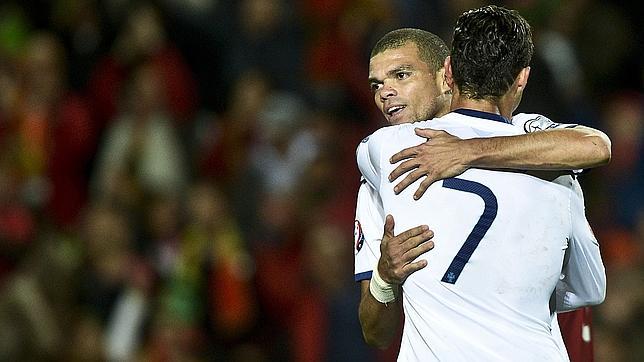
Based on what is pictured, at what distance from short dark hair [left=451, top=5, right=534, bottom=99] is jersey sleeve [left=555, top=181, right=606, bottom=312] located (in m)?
0.38

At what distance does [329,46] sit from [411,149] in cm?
590

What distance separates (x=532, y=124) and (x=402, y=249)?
0.56 metres

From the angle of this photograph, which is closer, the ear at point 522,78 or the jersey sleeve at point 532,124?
the ear at point 522,78

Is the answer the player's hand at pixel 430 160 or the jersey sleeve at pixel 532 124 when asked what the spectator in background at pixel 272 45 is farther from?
the player's hand at pixel 430 160

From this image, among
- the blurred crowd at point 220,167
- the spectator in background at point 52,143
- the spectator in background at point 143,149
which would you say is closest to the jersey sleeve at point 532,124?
the blurred crowd at point 220,167

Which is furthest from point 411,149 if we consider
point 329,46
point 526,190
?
point 329,46

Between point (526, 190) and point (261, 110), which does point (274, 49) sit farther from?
point (526, 190)

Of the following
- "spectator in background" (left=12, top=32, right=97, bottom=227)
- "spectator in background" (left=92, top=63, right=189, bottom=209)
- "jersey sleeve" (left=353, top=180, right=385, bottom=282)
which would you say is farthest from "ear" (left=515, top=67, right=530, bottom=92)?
"spectator in background" (left=12, top=32, right=97, bottom=227)

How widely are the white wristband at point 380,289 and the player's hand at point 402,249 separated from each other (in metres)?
0.12

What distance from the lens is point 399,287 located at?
3.96 metres

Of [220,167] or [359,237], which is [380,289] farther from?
[220,167]

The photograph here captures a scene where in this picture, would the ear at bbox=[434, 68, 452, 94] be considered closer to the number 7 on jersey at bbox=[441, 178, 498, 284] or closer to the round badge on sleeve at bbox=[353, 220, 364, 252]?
the round badge on sleeve at bbox=[353, 220, 364, 252]

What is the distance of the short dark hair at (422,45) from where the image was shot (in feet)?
13.9

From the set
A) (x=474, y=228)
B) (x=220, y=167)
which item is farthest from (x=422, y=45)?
(x=220, y=167)
